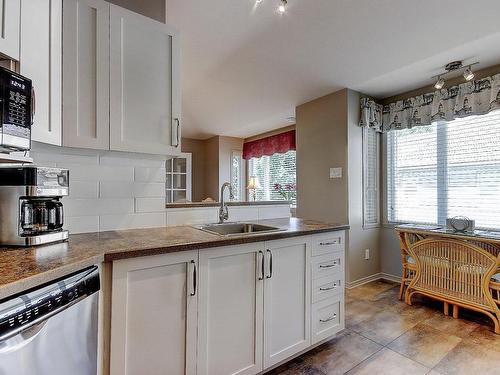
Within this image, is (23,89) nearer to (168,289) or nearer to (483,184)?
(168,289)

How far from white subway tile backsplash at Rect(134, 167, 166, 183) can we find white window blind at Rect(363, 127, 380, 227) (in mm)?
2536

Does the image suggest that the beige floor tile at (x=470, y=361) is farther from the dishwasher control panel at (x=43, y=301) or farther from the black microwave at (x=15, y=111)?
the black microwave at (x=15, y=111)

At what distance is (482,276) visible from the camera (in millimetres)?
2225

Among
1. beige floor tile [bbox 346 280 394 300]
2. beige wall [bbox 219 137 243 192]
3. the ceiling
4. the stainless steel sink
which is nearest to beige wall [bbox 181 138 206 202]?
beige wall [bbox 219 137 243 192]

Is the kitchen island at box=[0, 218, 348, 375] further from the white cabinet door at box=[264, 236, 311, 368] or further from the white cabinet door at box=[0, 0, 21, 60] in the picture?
the white cabinet door at box=[0, 0, 21, 60]

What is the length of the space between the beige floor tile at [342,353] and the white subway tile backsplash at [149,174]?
5.29ft

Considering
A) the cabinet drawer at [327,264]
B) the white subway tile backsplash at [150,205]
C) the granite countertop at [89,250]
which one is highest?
the white subway tile backsplash at [150,205]

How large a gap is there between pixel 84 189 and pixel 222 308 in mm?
1087

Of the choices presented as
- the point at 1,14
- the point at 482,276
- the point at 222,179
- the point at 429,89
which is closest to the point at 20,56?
the point at 1,14

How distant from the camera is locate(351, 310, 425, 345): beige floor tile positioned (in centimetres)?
211

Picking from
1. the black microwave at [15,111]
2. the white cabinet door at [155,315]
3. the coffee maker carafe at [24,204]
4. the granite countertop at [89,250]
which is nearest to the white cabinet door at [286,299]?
the granite countertop at [89,250]

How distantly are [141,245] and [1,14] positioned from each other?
1.06 meters

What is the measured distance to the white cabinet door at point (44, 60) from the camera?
113cm

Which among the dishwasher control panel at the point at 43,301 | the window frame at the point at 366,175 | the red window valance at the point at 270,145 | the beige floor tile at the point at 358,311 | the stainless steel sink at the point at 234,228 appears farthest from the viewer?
the red window valance at the point at 270,145
